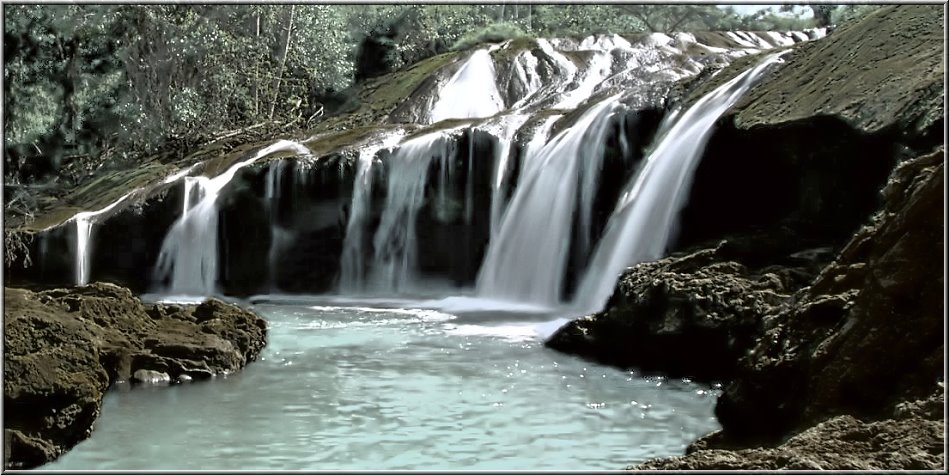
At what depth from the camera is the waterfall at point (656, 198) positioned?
1098 centimetres

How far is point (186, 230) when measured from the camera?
54.0 ft

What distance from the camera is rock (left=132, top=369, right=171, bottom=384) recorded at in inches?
318

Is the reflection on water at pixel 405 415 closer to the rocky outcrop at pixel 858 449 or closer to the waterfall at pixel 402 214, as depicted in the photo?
the rocky outcrop at pixel 858 449

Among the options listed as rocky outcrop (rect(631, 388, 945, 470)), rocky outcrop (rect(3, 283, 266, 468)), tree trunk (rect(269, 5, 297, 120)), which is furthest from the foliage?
rocky outcrop (rect(631, 388, 945, 470))

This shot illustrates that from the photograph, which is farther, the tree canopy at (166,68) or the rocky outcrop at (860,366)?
the tree canopy at (166,68)

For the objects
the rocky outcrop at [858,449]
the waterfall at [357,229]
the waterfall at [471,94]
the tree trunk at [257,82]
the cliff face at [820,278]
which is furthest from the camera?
the tree trunk at [257,82]

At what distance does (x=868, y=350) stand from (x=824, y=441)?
723 millimetres

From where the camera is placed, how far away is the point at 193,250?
1641cm

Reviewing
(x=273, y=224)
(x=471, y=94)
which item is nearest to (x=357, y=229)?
(x=273, y=224)

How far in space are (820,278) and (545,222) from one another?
29.3ft

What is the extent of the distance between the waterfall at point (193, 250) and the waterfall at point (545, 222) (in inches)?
153

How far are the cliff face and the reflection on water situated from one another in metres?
0.62

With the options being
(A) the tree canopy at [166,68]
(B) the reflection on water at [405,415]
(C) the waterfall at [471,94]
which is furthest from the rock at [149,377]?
(A) the tree canopy at [166,68]

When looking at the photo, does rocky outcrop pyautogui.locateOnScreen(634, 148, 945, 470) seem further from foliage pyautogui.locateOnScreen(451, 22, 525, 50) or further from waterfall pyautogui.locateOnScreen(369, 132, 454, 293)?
foliage pyautogui.locateOnScreen(451, 22, 525, 50)
